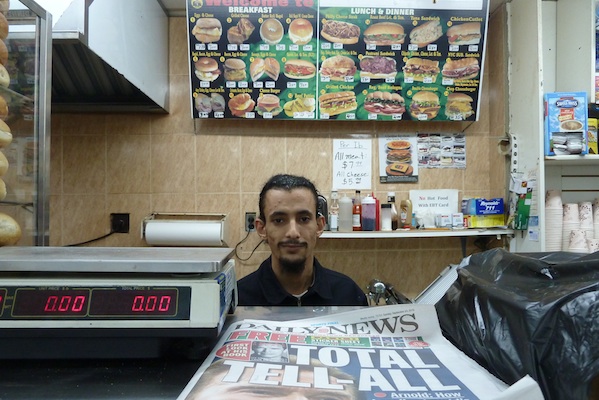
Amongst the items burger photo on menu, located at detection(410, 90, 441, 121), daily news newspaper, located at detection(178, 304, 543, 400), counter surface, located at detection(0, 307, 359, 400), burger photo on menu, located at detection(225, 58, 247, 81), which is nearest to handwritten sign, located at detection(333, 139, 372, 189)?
burger photo on menu, located at detection(410, 90, 441, 121)

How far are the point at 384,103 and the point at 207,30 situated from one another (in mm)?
1193

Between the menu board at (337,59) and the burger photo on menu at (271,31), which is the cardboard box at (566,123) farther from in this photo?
the burger photo on menu at (271,31)

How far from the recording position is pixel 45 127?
1.14 meters

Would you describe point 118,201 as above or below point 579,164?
below

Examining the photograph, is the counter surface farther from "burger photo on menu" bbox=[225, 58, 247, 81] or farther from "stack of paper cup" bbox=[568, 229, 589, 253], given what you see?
"stack of paper cup" bbox=[568, 229, 589, 253]

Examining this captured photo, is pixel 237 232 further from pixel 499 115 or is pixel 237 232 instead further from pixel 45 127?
pixel 499 115

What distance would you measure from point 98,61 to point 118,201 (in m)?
0.96

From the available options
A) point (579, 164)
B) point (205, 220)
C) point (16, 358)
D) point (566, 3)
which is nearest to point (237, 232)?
point (205, 220)

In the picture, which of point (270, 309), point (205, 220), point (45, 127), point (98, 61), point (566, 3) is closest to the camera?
point (270, 309)

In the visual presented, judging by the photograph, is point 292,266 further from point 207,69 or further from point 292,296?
point 207,69

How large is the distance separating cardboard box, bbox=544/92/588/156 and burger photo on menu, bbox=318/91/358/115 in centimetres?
109

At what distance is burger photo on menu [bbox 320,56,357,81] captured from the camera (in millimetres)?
2297

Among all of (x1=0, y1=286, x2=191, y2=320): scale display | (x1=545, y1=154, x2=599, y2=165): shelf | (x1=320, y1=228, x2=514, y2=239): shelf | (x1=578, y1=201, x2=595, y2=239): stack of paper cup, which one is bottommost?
(x1=320, y1=228, x2=514, y2=239): shelf

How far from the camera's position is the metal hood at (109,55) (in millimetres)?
1470
